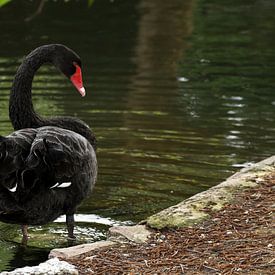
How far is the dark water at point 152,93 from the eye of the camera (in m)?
6.96

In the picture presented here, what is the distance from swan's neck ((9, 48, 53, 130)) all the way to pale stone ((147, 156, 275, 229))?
4.50ft

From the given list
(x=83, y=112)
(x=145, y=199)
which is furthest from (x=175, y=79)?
(x=145, y=199)

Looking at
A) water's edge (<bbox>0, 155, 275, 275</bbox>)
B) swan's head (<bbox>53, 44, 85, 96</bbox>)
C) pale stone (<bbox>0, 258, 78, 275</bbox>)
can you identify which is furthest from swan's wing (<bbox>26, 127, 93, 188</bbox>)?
pale stone (<bbox>0, 258, 78, 275</bbox>)

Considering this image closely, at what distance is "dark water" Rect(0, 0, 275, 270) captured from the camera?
274 inches

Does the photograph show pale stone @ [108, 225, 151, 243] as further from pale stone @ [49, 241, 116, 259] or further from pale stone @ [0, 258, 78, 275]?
pale stone @ [0, 258, 78, 275]

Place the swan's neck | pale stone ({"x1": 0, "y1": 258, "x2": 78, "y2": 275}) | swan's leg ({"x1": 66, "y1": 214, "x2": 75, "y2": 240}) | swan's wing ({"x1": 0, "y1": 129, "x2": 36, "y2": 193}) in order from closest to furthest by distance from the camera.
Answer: pale stone ({"x1": 0, "y1": 258, "x2": 78, "y2": 275})
swan's wing ({"x1": 0, "y1": 129, "x2": 36, "y2": 193})
swan's leg ({"x1": 66, "y1": 214, "x2": 75, "y2": 240})
the swan's neck

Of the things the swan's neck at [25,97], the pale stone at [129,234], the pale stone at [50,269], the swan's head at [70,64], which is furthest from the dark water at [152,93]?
the pale stone at [50,269]

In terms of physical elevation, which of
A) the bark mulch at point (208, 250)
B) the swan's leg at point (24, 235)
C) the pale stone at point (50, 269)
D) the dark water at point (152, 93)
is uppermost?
the pale stone at point (50, 269)

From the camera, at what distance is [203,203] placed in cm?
527

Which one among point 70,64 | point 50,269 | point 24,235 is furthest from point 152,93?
point 50,269

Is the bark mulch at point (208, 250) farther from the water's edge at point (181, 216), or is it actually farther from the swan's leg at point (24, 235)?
the swan's leg at point (24, 235)

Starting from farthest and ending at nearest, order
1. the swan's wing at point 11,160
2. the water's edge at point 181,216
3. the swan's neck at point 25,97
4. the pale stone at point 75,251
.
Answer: the swan's neck at point 25,97
the swan's wing at point 11,160
the water's edge at point 181,216
the pale stone at point 75,251

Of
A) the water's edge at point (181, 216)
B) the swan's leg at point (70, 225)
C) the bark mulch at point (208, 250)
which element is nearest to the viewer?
the bark mulch at point (208, 250)

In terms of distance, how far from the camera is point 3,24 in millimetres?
16375
